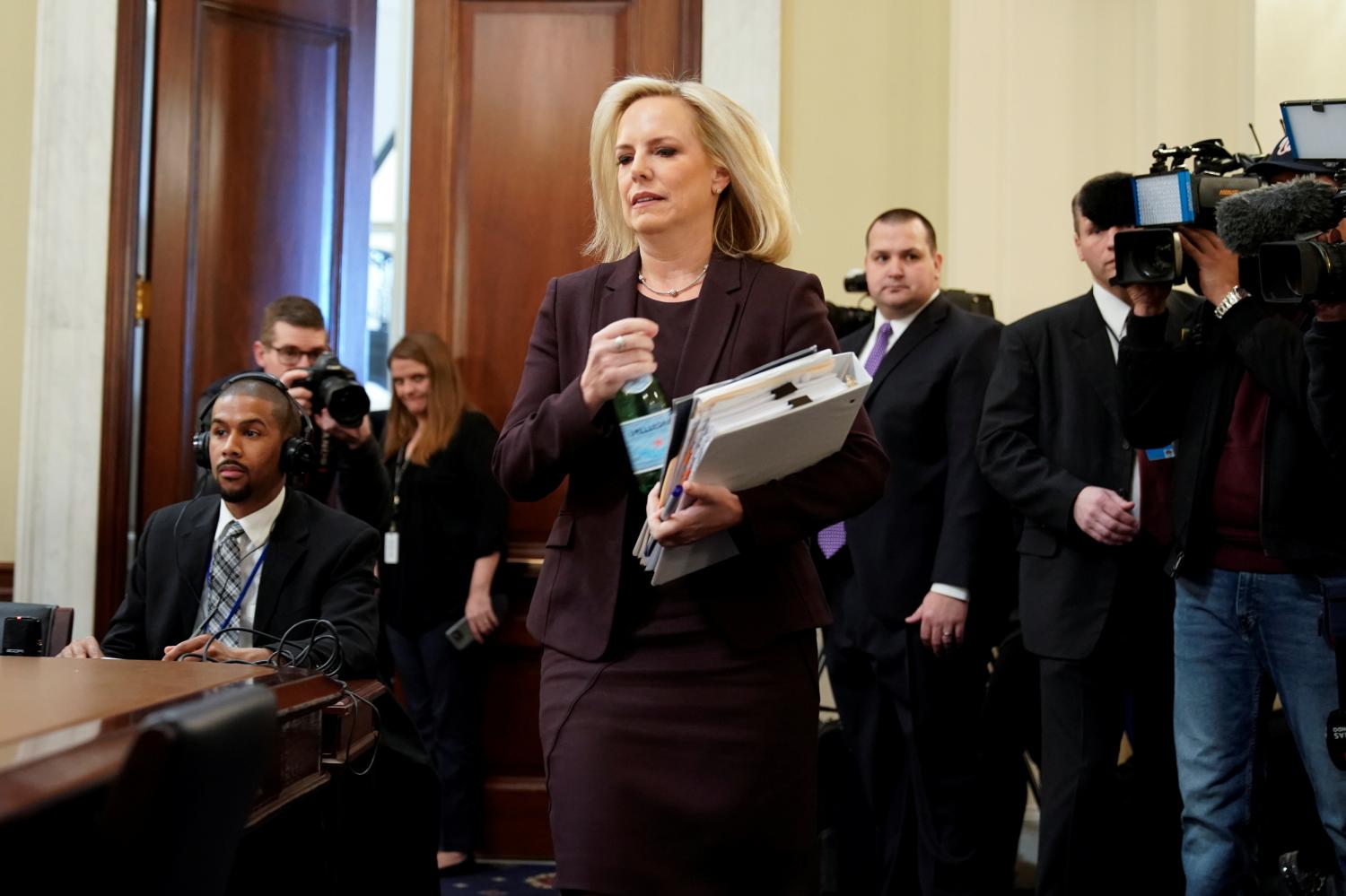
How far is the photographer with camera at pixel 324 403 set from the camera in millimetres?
3863

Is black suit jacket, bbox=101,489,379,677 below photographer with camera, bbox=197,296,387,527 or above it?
below

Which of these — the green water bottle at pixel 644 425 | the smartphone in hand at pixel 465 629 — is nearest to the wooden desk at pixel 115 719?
the green water bottle at pixel 644 425

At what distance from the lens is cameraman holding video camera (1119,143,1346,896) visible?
2.70 m

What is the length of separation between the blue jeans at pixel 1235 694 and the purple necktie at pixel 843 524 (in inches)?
44.1

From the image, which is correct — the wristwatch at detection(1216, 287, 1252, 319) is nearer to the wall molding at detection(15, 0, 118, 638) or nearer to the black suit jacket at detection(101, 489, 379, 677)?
the black suit jacket at detection(101, 489, 379, 677)

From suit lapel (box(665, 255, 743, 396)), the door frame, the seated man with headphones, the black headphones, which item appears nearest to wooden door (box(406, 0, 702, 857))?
the door frame

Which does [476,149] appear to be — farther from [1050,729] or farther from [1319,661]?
[1319,661]

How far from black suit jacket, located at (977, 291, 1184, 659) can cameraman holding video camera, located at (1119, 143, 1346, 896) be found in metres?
0.33

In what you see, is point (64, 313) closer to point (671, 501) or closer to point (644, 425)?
point (644, 425)

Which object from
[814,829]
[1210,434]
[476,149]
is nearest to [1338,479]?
[1210,434]

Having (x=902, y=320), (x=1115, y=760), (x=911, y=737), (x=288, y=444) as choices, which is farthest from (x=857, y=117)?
(x=288, y=444)

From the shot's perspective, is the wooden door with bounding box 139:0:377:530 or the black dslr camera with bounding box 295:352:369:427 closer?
the black dslr camera with bounding box 295:352:369:427

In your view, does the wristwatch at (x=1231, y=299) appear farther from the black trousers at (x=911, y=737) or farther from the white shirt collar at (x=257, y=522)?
the white shirt collar at (x=257, y=522)

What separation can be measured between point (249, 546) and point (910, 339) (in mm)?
1890
